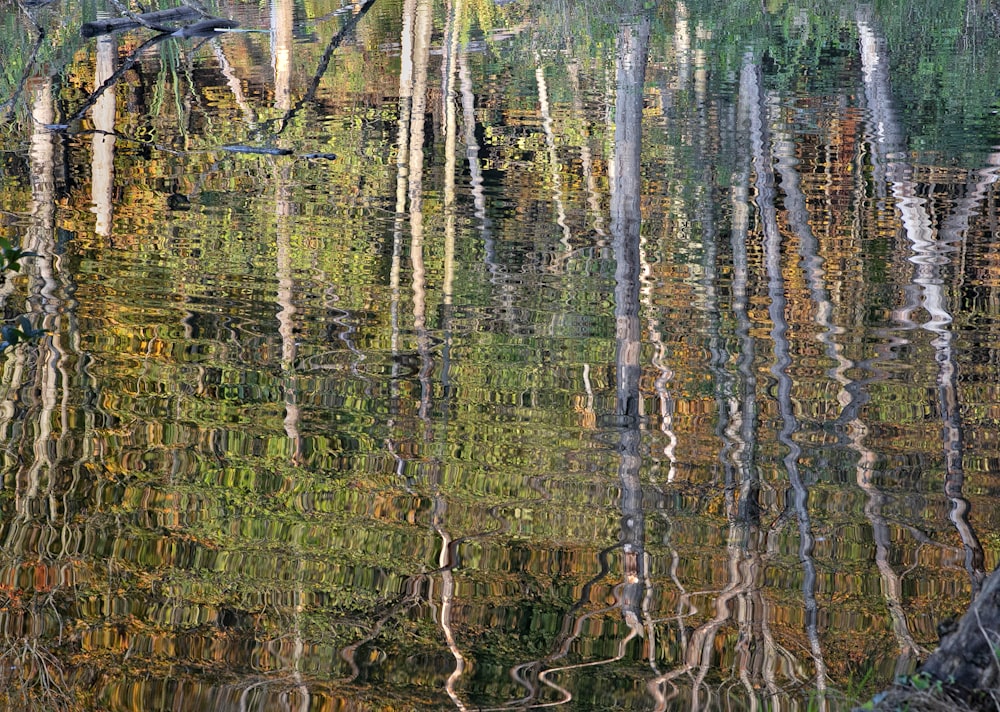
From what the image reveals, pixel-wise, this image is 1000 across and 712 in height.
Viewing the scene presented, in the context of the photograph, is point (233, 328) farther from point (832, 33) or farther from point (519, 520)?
point (832, 33)

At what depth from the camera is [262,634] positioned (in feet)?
12.9

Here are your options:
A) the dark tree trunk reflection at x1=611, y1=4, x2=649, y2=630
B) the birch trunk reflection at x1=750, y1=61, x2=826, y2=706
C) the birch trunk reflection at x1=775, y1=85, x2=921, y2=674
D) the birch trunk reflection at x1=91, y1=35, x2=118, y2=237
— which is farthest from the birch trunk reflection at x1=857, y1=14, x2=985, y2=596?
the birch trunk reflection at x1=91, y1=35, x2=118, y2=237

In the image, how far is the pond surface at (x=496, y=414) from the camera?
3898 millimetres

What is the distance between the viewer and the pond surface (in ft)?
12.8

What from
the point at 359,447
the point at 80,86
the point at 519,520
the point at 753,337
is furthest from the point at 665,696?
the point at 80,86

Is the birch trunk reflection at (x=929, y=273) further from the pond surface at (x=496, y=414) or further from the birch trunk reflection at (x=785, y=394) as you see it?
the birch trunk reflection at (x=785, y=394)

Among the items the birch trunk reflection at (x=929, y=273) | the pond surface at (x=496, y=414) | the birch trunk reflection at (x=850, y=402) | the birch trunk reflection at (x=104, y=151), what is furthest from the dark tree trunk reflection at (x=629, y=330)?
the birch trunk reflection at (x=104, y=151)

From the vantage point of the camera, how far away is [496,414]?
17.9 ft

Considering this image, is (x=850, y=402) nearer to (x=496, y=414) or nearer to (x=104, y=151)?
(x=496, y=414)

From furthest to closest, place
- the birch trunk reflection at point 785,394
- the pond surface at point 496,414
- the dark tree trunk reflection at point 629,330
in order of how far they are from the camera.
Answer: the dark tree trunk reflection at point 629,330 < the birch trunk reflection at point 785,394 < the pond surface at point 496,414

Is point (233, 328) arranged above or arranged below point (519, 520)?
above

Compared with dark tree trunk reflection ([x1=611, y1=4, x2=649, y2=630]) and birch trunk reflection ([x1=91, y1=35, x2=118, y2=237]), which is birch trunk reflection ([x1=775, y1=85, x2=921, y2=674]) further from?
birch trunk reflection ([x1=91, y1=35, x2=118, y2=237])

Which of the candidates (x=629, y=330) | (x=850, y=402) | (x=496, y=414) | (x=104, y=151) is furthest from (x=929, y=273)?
(x=104, y=151)

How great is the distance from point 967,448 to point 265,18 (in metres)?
15.2
